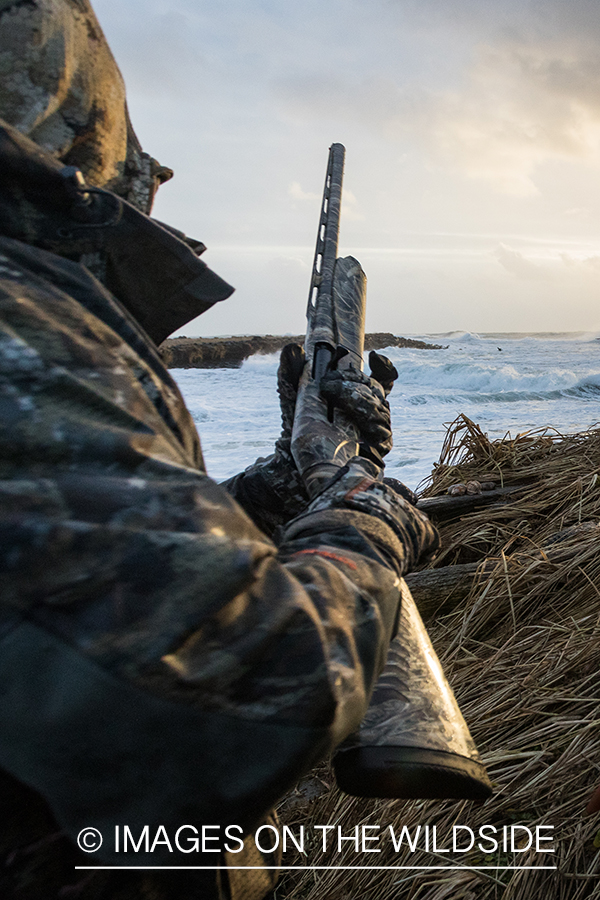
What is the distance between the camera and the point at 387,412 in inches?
82.7

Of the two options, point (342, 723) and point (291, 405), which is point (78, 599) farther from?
point (291, 405)

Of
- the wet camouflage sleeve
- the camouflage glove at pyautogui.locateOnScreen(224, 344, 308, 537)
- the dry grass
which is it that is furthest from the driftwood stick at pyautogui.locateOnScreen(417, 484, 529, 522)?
the wet camouflage sleeve

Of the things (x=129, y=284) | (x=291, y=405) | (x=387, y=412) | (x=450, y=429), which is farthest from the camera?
(x=450, y=429)

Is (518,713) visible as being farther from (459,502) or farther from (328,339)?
(328,339)

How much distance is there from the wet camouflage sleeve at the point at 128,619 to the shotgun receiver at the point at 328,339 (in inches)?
46.8

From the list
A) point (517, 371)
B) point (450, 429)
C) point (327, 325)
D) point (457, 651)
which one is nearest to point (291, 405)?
point (327, 325)

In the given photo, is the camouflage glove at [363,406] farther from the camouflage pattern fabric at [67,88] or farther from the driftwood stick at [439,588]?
the camouflage pattern fabric at [67,88]

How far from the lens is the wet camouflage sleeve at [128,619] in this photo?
44 cm

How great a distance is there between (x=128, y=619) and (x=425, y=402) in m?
11.0

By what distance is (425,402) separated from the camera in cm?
1113

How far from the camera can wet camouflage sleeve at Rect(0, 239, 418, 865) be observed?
443mm

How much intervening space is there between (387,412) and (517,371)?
41.1ft

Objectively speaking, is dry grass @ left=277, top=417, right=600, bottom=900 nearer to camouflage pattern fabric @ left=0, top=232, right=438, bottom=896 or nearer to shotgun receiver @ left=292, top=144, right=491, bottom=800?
shotgun receiver @ left=292, top=144, right=491, bottom=800

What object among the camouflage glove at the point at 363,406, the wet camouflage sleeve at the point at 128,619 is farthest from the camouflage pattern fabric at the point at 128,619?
the camouflage glove at the point at 363,406
